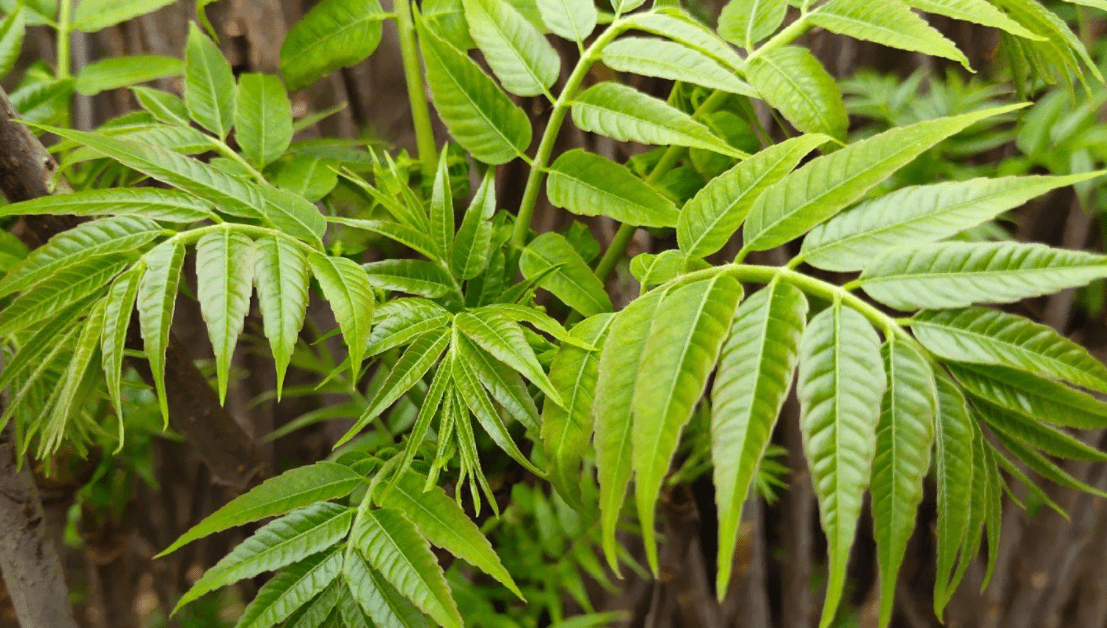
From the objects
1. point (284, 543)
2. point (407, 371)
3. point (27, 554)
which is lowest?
point (27, 554)

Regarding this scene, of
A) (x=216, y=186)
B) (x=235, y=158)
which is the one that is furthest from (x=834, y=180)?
(x=235, y=158)

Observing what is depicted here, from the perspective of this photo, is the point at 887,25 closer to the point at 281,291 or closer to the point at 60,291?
the point at 281,291

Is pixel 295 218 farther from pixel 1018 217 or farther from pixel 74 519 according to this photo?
pixel 1018 217

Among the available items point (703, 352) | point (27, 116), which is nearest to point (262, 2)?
point (27, 116)

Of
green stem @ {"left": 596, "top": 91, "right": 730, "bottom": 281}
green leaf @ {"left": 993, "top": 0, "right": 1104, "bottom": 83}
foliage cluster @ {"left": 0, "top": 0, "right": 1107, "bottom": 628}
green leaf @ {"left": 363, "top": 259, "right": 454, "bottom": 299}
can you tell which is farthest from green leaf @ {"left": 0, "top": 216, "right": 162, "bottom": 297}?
green leaf @ {"left": 993, "top": 0, "right": 1104, "bottom": 83}

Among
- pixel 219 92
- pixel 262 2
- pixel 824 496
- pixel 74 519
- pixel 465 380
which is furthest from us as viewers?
pixel 74 519

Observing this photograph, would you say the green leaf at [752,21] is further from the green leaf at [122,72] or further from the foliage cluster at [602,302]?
the green leaf at [122,72]
